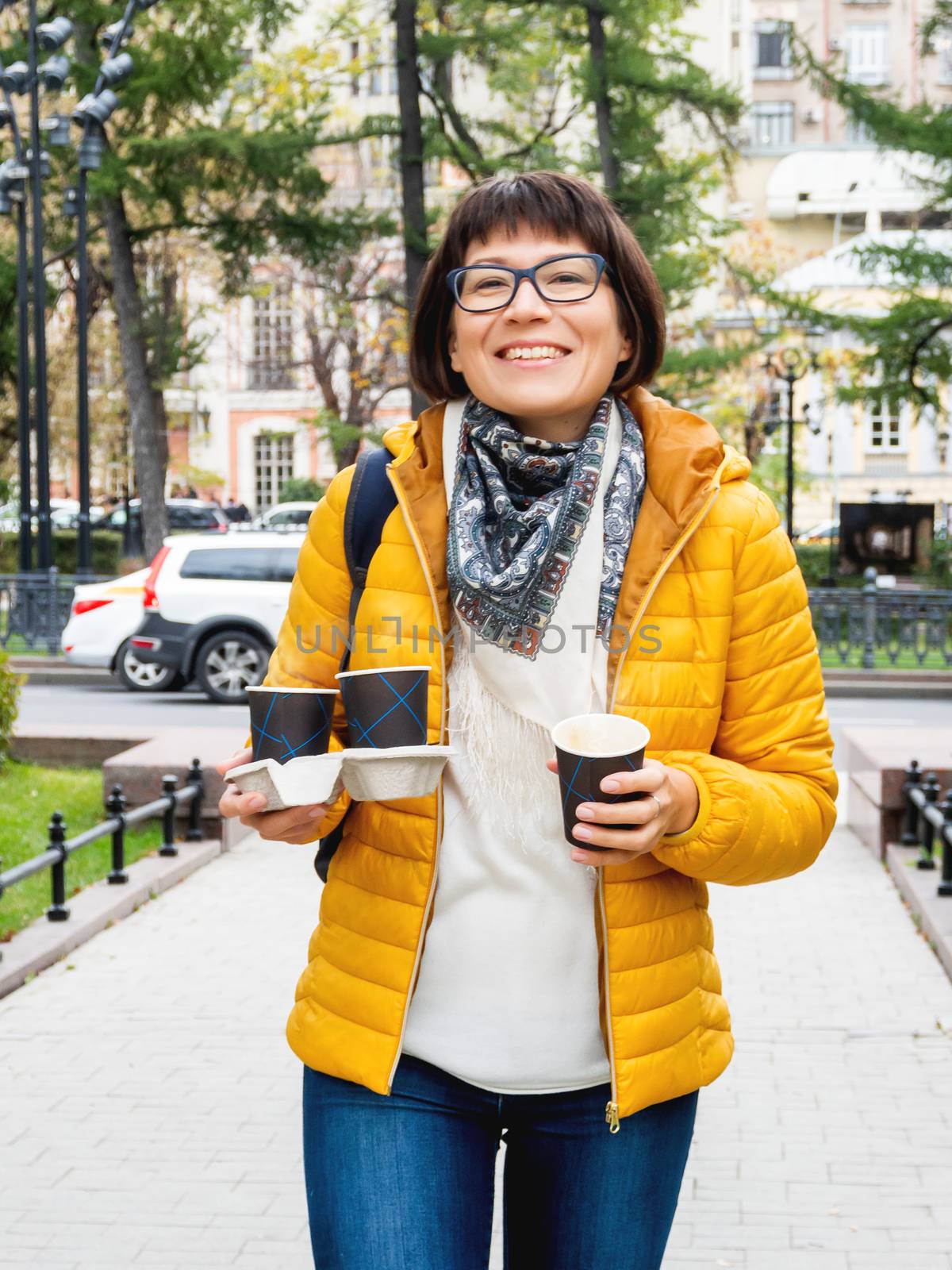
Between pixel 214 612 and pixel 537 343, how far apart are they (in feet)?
50.7

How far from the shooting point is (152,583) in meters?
17.7

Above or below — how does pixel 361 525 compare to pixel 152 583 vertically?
above

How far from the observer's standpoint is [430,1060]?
2.28 m

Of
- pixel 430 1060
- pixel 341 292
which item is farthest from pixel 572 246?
pixel 341 292

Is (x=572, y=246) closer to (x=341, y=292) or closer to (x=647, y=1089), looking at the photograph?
(x=647, y=1089)

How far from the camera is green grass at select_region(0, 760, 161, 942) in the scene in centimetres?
768

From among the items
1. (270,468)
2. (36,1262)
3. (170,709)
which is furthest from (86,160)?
(270,468)

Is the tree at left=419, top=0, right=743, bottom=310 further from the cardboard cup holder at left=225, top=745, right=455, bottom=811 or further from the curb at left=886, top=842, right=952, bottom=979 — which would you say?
the cardboard cup holder at left=225, top=745, right=455, bottom=811

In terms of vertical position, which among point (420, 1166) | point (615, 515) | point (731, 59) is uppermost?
point (731, 59)

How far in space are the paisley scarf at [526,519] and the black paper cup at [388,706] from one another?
0.16 metres

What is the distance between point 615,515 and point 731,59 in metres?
91.3

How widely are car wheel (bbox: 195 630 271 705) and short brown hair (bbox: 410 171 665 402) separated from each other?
1502 centimetres

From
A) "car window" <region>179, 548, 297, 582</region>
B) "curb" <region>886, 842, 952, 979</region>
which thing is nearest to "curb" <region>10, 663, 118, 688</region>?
"car window" <region>179, 548, 297, 582</region>

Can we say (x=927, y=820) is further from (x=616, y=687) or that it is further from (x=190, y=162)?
(x=190, y=162)
